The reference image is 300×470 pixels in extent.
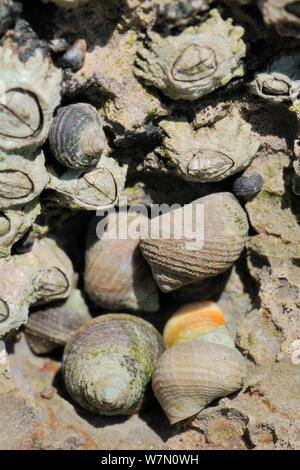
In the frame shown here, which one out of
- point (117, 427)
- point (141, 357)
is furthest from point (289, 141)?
point (117, 427)

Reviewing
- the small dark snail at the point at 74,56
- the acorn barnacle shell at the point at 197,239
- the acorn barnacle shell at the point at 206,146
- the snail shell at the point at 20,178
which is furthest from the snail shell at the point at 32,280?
the small dark snail at the point at 74,56

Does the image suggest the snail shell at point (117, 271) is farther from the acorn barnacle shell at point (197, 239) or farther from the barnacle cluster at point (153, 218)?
the acorn barnacle shell at point (197, 239)

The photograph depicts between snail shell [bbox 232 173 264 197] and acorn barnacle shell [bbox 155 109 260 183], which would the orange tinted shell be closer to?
snail shell [bbox 232 173 264 197]

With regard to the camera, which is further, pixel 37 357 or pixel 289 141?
pixel 37 357

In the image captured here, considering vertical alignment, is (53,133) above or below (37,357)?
above

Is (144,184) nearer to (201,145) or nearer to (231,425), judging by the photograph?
(201,145)
